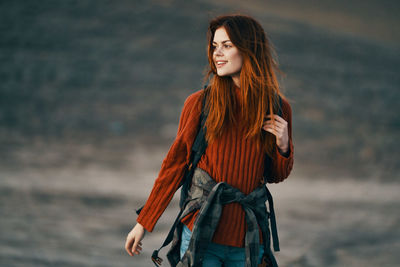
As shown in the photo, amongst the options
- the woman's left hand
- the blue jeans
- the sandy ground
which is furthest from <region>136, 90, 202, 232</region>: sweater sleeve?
the sandy ground

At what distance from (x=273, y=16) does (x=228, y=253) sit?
386 inches

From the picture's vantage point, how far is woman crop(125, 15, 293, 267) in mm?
1965

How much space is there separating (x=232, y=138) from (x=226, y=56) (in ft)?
0.98

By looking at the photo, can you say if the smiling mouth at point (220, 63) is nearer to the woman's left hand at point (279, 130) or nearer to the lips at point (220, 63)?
the lips at point (220, 63)

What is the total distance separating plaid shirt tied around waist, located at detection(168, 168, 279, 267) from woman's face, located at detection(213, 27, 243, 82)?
0.38m

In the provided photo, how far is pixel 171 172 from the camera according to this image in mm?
2004

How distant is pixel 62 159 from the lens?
7.60 m

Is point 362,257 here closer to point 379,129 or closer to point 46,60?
point 379,129

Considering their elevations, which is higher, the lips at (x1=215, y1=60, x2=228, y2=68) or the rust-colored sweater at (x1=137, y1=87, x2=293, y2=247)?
the lips at (x1=215, y1=60, x2=228, y2=68)

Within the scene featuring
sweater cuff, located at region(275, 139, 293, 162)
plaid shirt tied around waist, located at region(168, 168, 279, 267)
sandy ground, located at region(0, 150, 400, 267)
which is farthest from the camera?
sandy ground, located at region(0, 150, 400, 267)

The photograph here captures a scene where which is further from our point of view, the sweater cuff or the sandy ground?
the sandy ground

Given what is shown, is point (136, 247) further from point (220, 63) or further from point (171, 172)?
point (220, 63)

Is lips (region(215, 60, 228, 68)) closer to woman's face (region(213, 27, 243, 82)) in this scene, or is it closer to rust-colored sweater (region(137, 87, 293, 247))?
woman's face (region(213, 27, 243, 82))

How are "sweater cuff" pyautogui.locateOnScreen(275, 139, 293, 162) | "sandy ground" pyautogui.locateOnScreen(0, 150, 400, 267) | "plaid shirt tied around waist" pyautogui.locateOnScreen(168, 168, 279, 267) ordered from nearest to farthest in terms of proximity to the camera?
1. "plaid shirt tied around waist" pyautogui.locateOnScreen(168, 168, 279, 267)
2. "sweater cuff" pyautogui.locateOnScreen(275, 139, 293, 162)
3. "sandy ground" pyautogui.locateOnScreen(0, 150, 400, 267)
